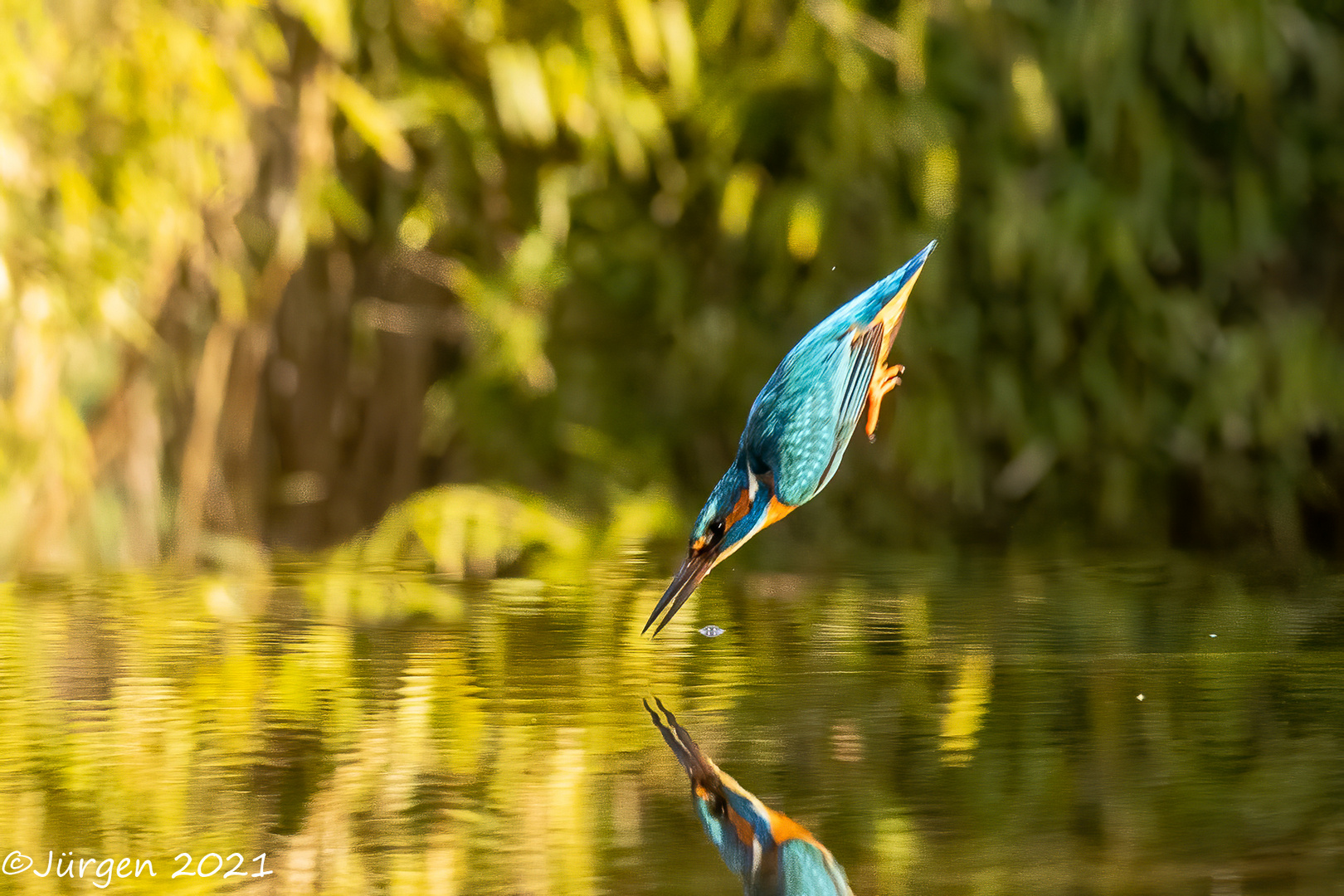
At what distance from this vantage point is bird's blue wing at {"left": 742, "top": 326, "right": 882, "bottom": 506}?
1.37 metres

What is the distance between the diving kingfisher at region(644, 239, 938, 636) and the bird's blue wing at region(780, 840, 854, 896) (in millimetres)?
581

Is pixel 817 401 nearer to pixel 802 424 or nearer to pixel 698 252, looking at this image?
pixel 802 424

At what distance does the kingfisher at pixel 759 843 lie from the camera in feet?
2.47

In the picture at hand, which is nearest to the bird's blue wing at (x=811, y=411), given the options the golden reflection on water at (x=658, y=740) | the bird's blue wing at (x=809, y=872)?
the golden reflection on water at (x=658, y=740)

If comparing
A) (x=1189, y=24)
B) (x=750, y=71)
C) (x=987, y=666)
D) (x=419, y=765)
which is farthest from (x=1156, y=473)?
(x=419, y=765)

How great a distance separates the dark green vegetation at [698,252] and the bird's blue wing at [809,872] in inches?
84.9

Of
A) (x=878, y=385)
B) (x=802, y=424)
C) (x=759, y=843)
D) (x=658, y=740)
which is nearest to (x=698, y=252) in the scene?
(x=878, y=385)

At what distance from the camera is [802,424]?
4.51ft

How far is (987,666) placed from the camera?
53.7 inches

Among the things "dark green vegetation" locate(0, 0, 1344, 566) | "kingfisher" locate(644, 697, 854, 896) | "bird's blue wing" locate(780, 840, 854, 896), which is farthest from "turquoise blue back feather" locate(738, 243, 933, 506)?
"dark green vegetation" locate(0, 0, 1344, 566)

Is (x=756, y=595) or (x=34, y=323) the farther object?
(x=34, y=323)

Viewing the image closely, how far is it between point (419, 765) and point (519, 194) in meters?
2.61

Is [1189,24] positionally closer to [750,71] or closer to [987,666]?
[750,71]

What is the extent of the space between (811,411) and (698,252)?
210 centimetres
